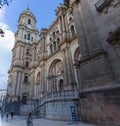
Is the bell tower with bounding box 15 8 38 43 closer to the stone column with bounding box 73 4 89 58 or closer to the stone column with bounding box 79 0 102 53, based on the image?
the stone column with bounding box 73 4 89 58

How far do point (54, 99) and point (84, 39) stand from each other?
8.28 meters

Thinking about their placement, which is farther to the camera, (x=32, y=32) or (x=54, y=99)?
(x=32, y=32)

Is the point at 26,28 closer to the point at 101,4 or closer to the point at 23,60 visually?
the point at 23,60

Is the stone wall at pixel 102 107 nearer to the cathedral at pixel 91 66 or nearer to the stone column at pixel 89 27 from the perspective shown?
the cathedral at pixel 91 66

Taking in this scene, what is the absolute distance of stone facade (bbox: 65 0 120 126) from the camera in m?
8.23

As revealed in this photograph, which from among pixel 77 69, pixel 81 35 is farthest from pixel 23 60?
pixel 81 35

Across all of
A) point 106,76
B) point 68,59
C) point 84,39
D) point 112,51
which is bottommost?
point 106,76

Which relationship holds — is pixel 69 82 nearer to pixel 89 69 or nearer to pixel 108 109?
pixel 89 69

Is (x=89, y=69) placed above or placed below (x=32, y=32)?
below

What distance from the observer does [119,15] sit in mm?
9539

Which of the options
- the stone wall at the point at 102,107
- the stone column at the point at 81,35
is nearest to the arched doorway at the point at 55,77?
the stone column at the point at 81,35

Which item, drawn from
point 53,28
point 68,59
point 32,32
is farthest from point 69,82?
point 32,32

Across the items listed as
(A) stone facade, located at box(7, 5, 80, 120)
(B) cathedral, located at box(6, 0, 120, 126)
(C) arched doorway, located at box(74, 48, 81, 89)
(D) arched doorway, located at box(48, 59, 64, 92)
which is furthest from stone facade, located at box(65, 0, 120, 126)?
(D) arched doorway, located at box(48, 59, 64, 92)

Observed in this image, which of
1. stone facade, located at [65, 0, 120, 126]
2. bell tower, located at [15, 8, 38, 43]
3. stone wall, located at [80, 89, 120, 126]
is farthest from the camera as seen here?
bell tower, located at [15, 8, 38, 43]
